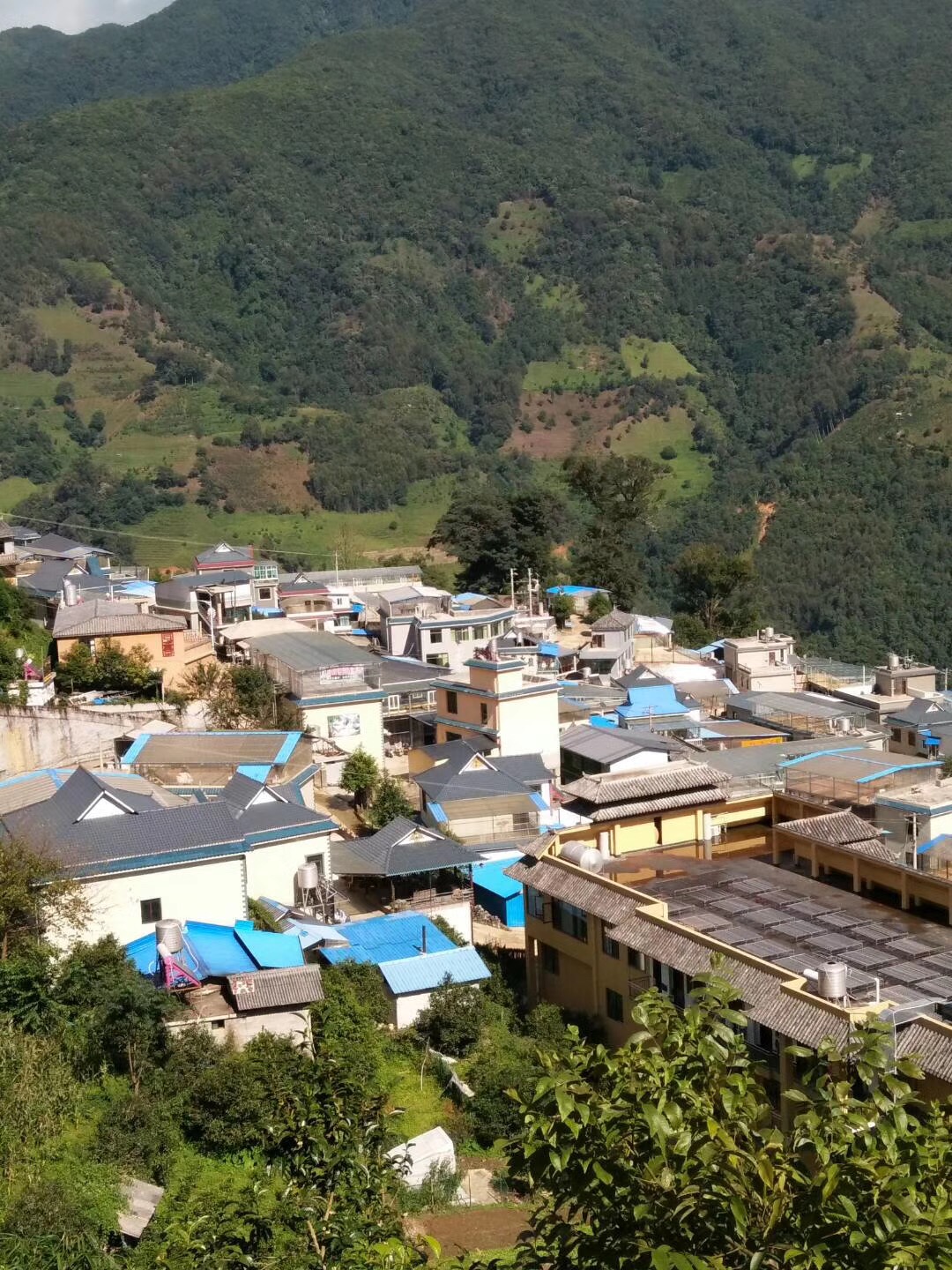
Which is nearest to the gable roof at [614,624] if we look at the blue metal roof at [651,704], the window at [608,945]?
the blue metal roof at [651,704]

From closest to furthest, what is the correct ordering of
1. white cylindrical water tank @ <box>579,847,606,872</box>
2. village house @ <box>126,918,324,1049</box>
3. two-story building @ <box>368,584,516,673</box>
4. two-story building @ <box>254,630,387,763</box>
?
village house @ <box>126,918,324,1049</box> < white cylindrical water tank @ <box>579,847,606,872</box> < two-story building @ <box>254,630,387,763</box> < two-story building @ <box>368,584,516,673</box>

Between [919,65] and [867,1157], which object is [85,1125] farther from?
[919,65]

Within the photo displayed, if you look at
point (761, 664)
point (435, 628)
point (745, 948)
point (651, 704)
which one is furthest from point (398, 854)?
point (761, 664)

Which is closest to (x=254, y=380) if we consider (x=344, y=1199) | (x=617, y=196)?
(x=617, y=196)

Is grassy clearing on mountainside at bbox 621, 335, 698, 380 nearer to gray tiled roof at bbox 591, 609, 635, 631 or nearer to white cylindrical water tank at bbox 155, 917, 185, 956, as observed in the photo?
gray tiled roof at bbox 591, 609, 635, 631

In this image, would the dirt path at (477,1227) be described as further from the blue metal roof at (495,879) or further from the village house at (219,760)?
the village house at (219,760)

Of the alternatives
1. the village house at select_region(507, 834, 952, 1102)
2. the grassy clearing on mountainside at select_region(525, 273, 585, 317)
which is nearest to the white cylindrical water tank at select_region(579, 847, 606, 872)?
the village house at select_region(507, 834, 952, 1102)
